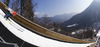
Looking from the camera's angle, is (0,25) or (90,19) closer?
(0,25)

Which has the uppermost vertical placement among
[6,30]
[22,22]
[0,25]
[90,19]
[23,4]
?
[90,19]

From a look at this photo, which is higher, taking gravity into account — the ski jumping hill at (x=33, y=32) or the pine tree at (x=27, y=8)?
the pine tree at (x=27, y=8)

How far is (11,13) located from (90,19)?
55552 mm

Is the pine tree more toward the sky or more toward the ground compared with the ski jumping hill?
more toward the sky

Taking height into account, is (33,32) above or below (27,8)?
below

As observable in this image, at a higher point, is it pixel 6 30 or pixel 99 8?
pixel 99 8

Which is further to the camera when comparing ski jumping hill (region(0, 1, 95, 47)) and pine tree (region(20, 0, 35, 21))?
pine tree (region(20, 0, 35, 21))

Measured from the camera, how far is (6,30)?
3.06 metres

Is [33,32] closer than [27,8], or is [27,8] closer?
[33,32]

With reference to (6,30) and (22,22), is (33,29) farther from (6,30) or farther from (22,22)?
(6,30)

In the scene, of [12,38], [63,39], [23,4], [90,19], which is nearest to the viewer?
[12,38]

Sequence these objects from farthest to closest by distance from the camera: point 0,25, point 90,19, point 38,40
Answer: point 90,19
point 0,25
point 38,40

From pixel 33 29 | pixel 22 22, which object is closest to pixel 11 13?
pixel 22 22

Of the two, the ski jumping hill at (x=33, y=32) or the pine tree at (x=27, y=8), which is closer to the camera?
the ski jumping hill at (x=33, y=32)
